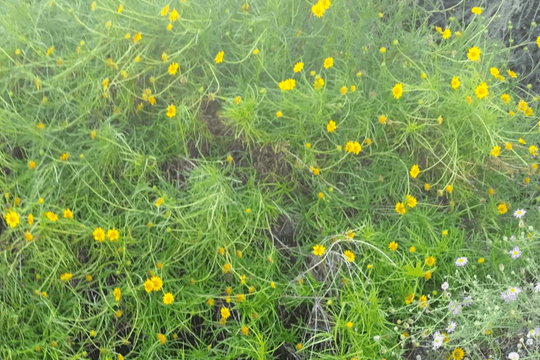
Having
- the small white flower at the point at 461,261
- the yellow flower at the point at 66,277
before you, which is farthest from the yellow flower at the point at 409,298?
the yellow flower at the point at 66,277

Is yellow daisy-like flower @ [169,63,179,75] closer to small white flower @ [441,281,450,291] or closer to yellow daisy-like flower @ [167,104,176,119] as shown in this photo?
yellow daisy-like flower @ [167,104,176,119]

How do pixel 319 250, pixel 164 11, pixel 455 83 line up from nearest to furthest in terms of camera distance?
1. pixel 319 250
2. pixel 164 11
3. pixel 455 83

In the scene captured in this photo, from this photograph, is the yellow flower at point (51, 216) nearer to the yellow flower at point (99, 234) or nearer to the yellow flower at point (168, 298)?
the yellow flower at point (99, 234)

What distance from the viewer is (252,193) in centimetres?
240

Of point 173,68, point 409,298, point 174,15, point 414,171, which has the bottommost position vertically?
point 409,298

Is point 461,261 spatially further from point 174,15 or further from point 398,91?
point 174,15

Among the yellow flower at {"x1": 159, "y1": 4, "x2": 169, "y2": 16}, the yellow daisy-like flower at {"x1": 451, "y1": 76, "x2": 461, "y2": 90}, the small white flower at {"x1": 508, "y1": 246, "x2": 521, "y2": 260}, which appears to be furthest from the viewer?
the yellow daisy-like flower at {"x1": 451, "y1": 76, "x2": 461, "y2": 90}

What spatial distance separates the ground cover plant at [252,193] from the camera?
85.6 inches

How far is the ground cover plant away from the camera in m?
2.17

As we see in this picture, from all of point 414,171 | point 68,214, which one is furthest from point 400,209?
point 68,214

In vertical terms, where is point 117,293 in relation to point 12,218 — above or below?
below

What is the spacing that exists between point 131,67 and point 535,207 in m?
1.77

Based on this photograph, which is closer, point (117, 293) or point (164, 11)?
point (117, 293)

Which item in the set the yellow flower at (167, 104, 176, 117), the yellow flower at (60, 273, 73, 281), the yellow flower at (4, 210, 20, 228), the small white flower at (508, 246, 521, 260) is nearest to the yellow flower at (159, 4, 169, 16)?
the yellow flower at (167, 104, 176, 117)
